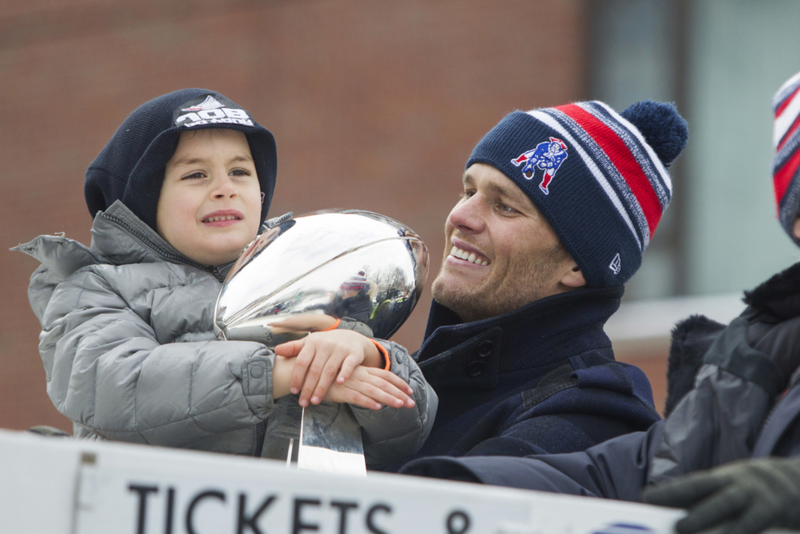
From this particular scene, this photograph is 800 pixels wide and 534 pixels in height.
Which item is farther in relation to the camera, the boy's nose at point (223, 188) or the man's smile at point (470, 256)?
the man's smile at point (470, 256)

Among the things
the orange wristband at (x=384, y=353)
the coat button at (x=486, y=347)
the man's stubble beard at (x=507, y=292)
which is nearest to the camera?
the orange wristband at (x=384, y=353)

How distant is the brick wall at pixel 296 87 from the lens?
→ 20.8ft

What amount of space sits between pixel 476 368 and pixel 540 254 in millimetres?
396

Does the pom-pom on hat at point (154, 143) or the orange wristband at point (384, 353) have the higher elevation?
the pom-pom on hat at point (154, 143)

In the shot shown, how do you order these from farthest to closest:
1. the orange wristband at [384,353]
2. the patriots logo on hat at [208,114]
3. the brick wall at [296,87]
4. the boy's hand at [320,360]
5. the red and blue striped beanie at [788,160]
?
the brick wall at [296,87] < the patriots logo on hat at [208,114] < the orange wristband at [384,353] < the boy's hand at [320,360] < the red and blue striped beanie at [788,160]

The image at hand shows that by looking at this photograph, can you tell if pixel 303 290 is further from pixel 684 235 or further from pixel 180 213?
pixel 684 235

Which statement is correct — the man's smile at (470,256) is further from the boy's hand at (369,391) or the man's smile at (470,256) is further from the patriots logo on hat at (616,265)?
the boy's hand at (369,391)

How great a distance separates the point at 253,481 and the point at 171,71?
6190 millimetres


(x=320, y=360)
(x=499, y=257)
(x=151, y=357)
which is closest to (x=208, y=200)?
(x=151, y=357)

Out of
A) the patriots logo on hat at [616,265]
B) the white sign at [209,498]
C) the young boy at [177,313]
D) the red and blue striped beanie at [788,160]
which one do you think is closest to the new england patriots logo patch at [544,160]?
the patriots logo on hat at [616,265]

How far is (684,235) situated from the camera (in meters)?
6.35

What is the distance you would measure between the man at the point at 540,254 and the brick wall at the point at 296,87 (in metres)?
3.76

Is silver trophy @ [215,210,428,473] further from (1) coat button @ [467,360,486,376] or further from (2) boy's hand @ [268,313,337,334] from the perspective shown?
(1) coat button @ [467,360,486,376]

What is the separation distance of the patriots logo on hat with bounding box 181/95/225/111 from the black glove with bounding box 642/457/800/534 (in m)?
1.37
